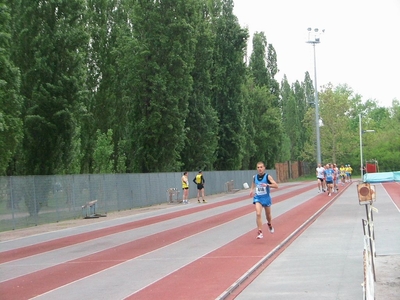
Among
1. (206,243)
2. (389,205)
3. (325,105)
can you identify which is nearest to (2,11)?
(206,243)

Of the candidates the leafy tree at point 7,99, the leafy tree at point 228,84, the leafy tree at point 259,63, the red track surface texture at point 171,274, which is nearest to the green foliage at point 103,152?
the leafy tree at point 7,99

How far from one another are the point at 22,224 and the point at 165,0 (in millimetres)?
24681

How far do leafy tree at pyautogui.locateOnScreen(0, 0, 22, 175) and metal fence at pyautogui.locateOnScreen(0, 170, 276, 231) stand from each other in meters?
2.60

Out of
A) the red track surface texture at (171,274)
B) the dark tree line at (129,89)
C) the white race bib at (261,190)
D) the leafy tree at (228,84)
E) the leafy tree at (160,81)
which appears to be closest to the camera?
the red track surface texture at (171,274)

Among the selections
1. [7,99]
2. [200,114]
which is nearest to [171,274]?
[7,99]

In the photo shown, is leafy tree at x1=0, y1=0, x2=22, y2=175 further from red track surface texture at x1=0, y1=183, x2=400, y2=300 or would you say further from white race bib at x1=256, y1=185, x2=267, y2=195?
white race bib at x1=256, y1=185, x2=267, y2=195

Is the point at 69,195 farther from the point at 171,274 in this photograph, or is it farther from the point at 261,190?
the point at 171,274

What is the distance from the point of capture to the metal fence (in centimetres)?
2769

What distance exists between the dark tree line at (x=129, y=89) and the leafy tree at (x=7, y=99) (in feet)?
0.19

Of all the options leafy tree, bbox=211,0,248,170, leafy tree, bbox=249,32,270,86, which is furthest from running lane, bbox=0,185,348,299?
leafy tree, bbox=249,32,270,86

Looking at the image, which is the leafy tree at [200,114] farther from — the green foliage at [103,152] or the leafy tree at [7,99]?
the leafy tree at [7,99]

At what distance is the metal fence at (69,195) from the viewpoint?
27.7m

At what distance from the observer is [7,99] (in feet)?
98.8

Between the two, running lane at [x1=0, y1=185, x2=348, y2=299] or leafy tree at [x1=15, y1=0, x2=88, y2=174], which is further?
leafy tree at [x1=15, y1=0, x2=88, y2=174]
